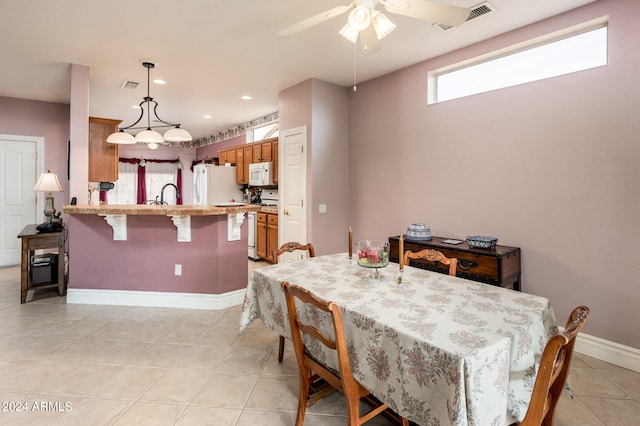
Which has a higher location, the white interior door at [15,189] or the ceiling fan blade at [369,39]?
the ceiling fan blade at [369,39]

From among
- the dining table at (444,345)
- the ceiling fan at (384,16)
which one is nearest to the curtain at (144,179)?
the ceiling fan at (384,16)

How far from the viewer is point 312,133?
411 centimetres

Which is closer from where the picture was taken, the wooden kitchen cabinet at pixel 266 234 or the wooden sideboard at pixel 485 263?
the wooden sideboard at pixel 485 263

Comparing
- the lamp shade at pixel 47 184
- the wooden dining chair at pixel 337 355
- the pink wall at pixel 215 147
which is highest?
the pink wall at pixel 215 147

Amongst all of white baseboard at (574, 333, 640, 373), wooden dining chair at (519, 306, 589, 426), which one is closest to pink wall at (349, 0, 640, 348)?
white baseboard at (574, 333, 640, 373)

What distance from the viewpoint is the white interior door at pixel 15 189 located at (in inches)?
201

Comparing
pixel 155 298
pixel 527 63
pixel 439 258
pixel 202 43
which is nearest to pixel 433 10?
pixel 439 258

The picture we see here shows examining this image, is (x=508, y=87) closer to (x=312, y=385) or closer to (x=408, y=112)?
(x=408, y=112)

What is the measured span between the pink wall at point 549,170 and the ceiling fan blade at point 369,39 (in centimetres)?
160

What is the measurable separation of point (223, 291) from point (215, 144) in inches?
222

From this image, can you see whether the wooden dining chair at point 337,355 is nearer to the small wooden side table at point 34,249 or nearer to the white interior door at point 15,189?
the small wooden side table at point 34,249

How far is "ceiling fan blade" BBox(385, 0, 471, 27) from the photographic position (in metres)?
1.67

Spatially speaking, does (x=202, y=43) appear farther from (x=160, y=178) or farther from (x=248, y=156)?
(x=160, y=178)

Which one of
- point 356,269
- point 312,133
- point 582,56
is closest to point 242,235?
point 312,133
